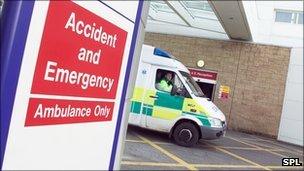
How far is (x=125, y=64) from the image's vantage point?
186 cm

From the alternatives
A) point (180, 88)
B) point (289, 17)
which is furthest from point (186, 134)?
point (289, 17)

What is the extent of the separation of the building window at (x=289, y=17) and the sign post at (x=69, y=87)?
20.1 metres

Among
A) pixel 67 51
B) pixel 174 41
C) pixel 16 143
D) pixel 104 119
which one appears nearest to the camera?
pixel 16 143

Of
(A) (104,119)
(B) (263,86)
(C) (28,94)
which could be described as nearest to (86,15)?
(C) (28,94)

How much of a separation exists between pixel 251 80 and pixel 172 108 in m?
9.60

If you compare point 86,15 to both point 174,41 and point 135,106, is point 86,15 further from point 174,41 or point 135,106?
point 174,41

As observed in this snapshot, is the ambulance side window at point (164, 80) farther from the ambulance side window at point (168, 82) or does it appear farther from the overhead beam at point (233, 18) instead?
the overhead beam at point (233, 18)

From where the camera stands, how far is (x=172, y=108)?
414 inches

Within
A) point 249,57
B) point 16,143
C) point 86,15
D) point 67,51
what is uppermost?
point 249,57

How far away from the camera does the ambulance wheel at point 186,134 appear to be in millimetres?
10562

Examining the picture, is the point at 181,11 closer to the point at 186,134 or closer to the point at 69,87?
the point at 186,134

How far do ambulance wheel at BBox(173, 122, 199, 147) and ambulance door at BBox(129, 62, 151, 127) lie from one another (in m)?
0.88

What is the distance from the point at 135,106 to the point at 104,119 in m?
8.84

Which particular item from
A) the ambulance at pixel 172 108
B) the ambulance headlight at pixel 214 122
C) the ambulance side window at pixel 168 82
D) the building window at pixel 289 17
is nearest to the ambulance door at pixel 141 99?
the ambulance at pixel 172 108
